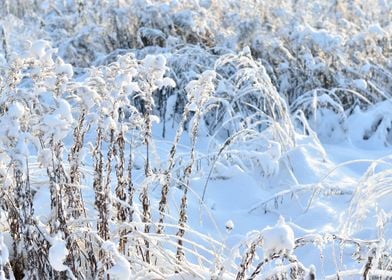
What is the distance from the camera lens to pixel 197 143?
4.54 meters

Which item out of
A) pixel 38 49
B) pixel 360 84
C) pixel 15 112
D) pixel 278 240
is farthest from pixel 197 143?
pixel 278 240

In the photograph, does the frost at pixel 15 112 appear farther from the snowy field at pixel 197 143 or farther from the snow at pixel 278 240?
the snow at pixel 278 240

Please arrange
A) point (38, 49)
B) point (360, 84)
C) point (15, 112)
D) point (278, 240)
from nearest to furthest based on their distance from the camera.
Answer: point (278, 240)
point (15, 112)
point (38, 49)
point (360, 84)

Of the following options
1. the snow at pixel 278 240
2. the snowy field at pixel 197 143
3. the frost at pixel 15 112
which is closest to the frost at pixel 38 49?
the snowy field at pixel 197 143

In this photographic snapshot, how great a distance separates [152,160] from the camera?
12.6 ft

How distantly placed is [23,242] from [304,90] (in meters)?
3.58

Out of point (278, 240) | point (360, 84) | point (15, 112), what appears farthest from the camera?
point (360, 84)

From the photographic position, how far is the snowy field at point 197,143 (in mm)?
1710

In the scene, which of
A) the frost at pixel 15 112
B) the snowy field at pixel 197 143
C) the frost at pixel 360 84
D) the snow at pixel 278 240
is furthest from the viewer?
the frost at pixel 360 84

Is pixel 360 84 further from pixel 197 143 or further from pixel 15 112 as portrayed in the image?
pixel 15 112

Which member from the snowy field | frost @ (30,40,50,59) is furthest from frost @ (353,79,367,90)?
frost @ (30,40,50,59)

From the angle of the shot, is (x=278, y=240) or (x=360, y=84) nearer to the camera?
(x=278, y=240)

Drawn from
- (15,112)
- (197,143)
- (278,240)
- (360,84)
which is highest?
(15,112)

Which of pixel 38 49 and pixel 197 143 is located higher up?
pixel 38 49
